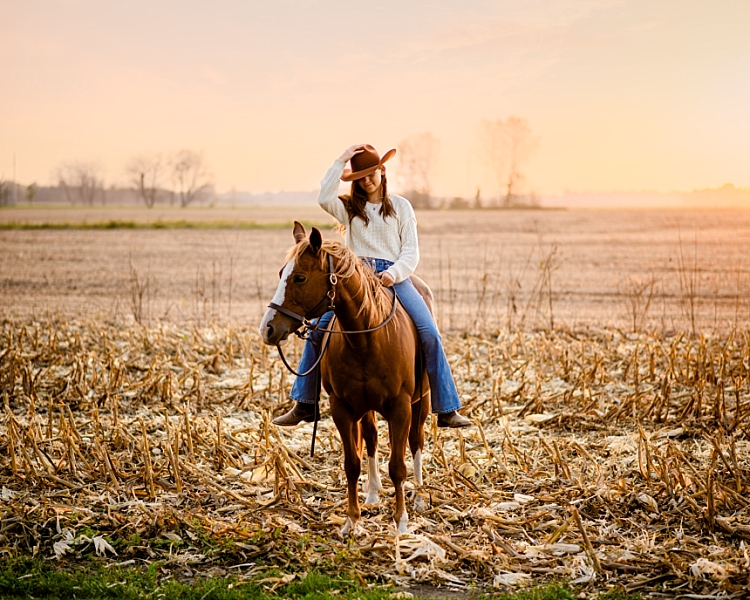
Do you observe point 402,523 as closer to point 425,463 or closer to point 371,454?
point 371,454

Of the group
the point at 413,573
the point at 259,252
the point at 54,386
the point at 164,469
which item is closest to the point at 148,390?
the point at 54,386

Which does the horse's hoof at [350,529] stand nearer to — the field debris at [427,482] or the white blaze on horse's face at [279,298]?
the field debris at [427,482]

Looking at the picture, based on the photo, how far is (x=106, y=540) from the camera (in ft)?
19.2

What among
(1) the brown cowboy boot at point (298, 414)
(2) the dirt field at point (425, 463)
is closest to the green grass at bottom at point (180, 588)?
(2) the dirt field at point (425, 463)

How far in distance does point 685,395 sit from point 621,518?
153 inches

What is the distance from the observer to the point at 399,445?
19.0 feet

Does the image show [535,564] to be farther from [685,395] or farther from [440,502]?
[685,395]

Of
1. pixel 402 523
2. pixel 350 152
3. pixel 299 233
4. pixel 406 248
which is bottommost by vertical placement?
pixel 402 523

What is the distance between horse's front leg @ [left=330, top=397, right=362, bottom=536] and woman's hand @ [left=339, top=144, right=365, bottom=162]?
1.95m

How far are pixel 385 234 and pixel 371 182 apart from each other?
461 millimetres

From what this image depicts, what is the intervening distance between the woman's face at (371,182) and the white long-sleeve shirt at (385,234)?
5.3 inches

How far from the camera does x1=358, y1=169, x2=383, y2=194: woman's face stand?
610 centimetres

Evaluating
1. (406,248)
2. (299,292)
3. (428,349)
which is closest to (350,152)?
(406,248)

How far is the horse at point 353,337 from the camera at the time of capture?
512 centimetres
